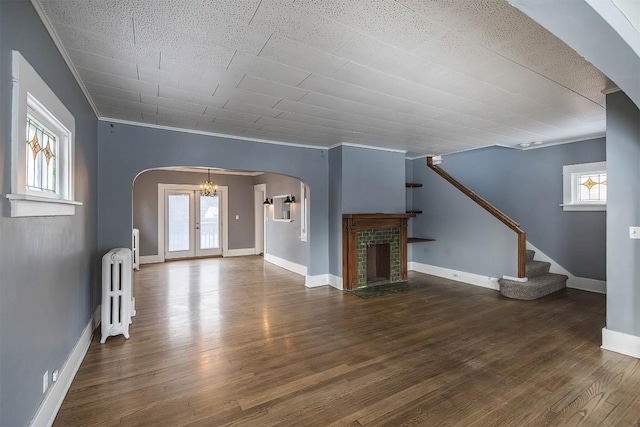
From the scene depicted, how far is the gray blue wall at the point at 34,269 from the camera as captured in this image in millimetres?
1422

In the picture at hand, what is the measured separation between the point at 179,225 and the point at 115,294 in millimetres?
5894

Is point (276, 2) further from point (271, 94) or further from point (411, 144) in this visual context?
point (411, 144)

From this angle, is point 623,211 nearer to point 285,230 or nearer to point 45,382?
point 45,382

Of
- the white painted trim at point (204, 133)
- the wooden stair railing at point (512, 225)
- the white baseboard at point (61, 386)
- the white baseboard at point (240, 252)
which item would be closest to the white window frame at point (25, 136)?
the white baseboard at point (61, 386)

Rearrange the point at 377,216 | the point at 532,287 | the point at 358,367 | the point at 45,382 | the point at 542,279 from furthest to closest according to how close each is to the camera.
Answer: the point at 377,216
the point at 542,279
the point at 532,287
the point at 358,367
the point at 45,382

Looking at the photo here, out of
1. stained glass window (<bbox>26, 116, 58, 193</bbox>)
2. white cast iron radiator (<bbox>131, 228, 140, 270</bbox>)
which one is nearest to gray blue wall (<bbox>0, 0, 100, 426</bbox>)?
stained glass window (<bbox>26, 116, 58, 193</bbox>)

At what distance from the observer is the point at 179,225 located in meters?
8.81

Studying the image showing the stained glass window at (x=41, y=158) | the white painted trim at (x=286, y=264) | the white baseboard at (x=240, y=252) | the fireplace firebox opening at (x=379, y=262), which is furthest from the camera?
the white baseboard at (x=240, y=252)

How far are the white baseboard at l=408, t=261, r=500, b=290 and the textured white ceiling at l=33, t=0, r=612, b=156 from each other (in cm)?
271

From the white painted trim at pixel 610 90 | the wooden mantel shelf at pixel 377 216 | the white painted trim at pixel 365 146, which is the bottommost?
the wooden mantel shelf at pixel 377 216

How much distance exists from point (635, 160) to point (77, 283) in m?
5.16

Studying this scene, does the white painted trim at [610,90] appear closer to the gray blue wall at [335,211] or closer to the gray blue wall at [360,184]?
the gray blue wall at [360,184]

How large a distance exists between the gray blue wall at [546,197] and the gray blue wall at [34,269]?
6058mm

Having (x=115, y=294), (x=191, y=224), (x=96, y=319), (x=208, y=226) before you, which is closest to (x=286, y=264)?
(x=208, y=226)
